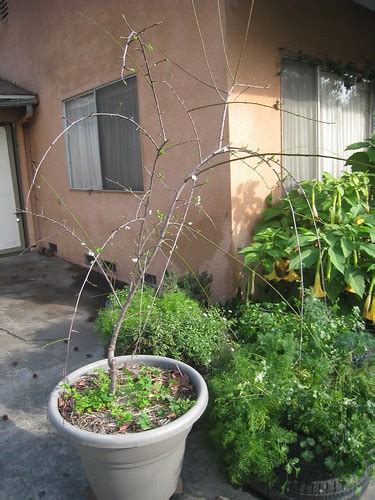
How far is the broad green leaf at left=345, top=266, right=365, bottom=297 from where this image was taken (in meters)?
2.82

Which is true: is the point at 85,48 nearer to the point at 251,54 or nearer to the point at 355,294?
the point at 251,54

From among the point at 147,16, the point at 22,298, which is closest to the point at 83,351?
the point at 22,298

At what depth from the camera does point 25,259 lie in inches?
283

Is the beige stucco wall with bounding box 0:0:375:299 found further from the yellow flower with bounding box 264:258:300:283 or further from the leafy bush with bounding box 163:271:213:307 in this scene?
the yellow flower with bounding box 264:258:300:283

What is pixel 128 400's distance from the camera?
204 cm

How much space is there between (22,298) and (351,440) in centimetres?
437

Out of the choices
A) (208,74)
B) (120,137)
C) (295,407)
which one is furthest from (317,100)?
(295,407)

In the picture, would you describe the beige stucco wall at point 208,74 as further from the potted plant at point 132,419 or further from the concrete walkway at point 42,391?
the potted plant at point 132,419

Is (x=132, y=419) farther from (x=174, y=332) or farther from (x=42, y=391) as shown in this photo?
(x=42, y=391)

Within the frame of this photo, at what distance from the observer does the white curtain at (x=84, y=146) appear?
5551 mm

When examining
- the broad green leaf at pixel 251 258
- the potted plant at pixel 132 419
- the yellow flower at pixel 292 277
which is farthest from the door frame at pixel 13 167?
the potted plant at pixel 132 419

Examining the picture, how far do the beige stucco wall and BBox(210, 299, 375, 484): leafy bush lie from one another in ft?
4.53

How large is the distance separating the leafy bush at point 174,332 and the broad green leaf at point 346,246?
921mm

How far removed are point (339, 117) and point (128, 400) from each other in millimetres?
4042
